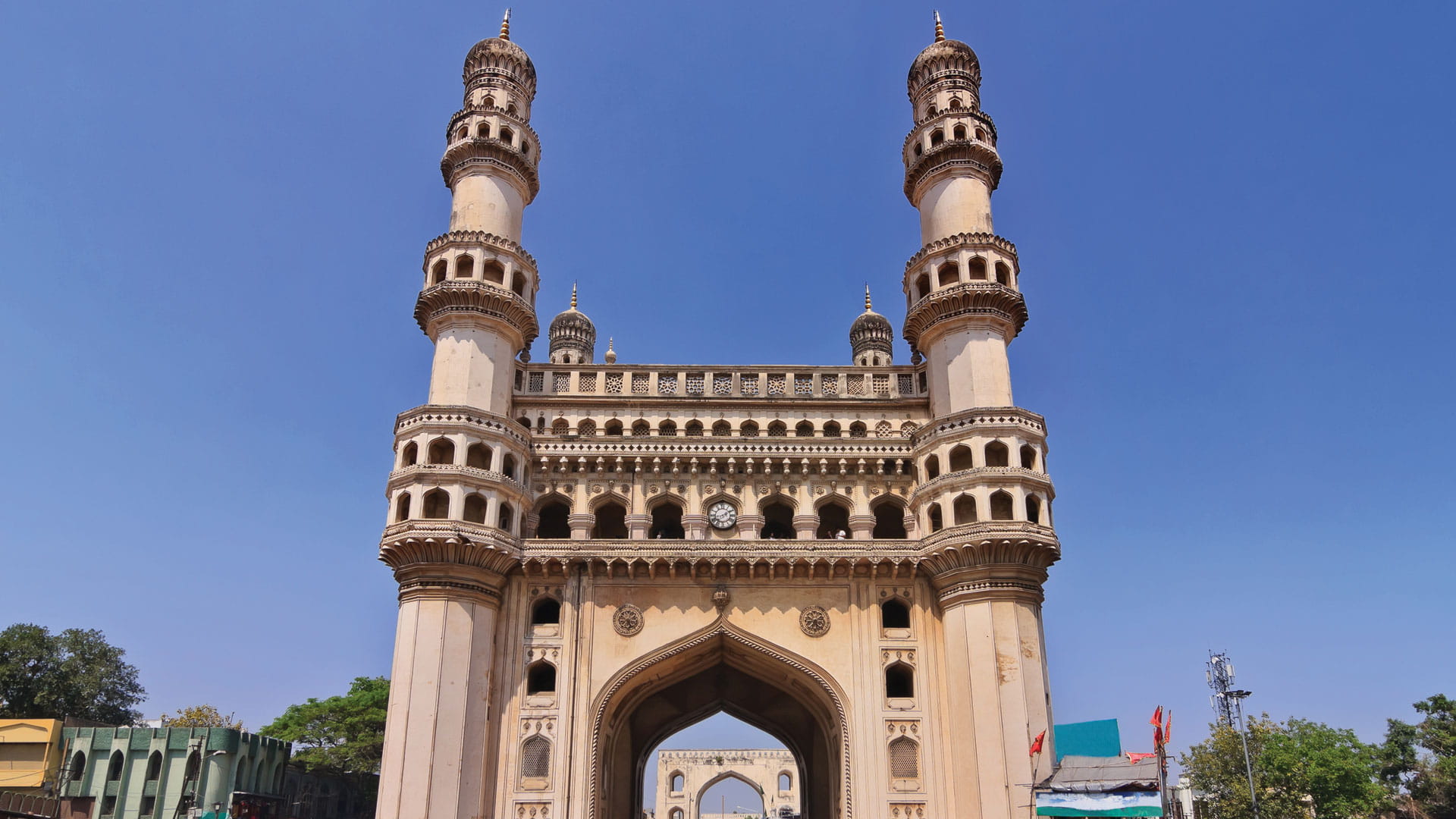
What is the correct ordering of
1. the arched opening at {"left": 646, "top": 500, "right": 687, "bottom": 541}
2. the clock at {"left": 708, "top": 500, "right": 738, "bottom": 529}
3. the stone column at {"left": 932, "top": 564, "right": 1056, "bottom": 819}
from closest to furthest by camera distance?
the stone column at {"left": 932, "top": 564, "right": 1056, "bottom": 819}
the clock at {"left": 708, "top": 500, "right": 738, "bottom": 529}
the arched opening at {"left": 646, "top": 500, "right": 687, "bottom": 541}

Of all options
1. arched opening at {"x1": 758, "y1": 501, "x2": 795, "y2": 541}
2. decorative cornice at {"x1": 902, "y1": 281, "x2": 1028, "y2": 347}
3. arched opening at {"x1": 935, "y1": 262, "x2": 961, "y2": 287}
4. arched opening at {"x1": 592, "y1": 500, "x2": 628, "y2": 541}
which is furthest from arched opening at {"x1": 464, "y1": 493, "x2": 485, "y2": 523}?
arched opening at {"x1": 935, "y1": 262, "x2": 961, "y2": 287}

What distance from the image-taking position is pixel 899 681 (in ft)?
103

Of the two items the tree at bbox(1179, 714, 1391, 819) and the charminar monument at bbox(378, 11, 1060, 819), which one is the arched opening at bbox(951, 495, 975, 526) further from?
the tree at bbox(1179, 714, 1391, 819)

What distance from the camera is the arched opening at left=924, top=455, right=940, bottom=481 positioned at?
31784 millimetres

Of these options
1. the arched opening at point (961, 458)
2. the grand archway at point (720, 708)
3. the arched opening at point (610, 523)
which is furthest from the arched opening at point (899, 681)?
the arched opening at point (610, 523)

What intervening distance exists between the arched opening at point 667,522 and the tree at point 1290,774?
89.7 ft

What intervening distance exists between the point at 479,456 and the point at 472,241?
739cm

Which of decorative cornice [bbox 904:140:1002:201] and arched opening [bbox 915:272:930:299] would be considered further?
decorative cornice [bbox 904:140:1002:201]

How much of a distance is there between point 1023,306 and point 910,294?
150 inches

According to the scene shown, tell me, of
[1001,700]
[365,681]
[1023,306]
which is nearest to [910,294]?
[1023,306]

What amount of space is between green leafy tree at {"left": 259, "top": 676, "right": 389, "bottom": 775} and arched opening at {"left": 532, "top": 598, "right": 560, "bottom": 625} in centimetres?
2431

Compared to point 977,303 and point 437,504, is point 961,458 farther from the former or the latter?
Result: point 437,504

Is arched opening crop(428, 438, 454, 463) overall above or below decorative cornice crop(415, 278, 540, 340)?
below

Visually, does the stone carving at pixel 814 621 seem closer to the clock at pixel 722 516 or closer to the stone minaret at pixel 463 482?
the clock at pixel 722 516
